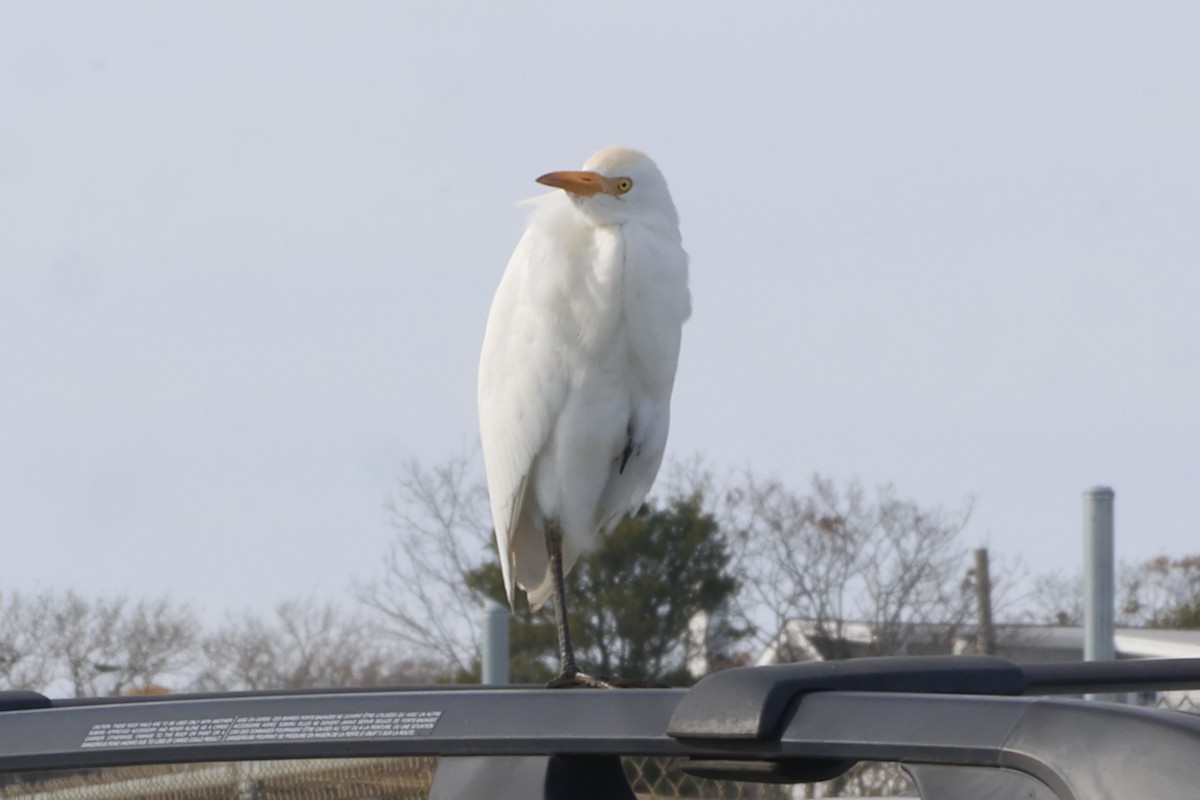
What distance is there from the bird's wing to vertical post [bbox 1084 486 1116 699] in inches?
102

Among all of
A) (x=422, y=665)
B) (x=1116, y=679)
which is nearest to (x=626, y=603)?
(x=422, y=665)

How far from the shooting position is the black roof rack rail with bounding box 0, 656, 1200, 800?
132 cm

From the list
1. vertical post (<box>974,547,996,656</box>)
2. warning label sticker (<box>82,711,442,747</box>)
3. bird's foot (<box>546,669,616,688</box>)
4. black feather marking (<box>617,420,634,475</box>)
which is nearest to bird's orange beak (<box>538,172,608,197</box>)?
black feather marking (<box>617,420,634,475</box>)

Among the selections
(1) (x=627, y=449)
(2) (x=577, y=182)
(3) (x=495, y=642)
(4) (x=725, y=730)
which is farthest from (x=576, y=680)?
(3) (x=495, y=642)

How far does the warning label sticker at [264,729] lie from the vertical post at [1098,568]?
16.9 feet

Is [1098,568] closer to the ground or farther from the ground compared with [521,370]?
closer to the ground

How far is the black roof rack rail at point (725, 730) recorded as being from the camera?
4.32ft

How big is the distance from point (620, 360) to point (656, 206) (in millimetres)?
442

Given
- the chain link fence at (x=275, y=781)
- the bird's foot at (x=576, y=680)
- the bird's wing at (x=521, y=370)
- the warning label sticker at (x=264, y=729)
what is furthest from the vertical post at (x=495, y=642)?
the warning label sticker at (x=264, y=729)

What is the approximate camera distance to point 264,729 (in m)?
1.86

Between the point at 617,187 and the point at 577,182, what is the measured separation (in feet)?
0.45

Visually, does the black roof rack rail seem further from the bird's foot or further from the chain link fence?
the bird's foot

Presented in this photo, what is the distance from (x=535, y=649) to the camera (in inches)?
782

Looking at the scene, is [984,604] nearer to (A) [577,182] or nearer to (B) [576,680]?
(A) [577,182]
